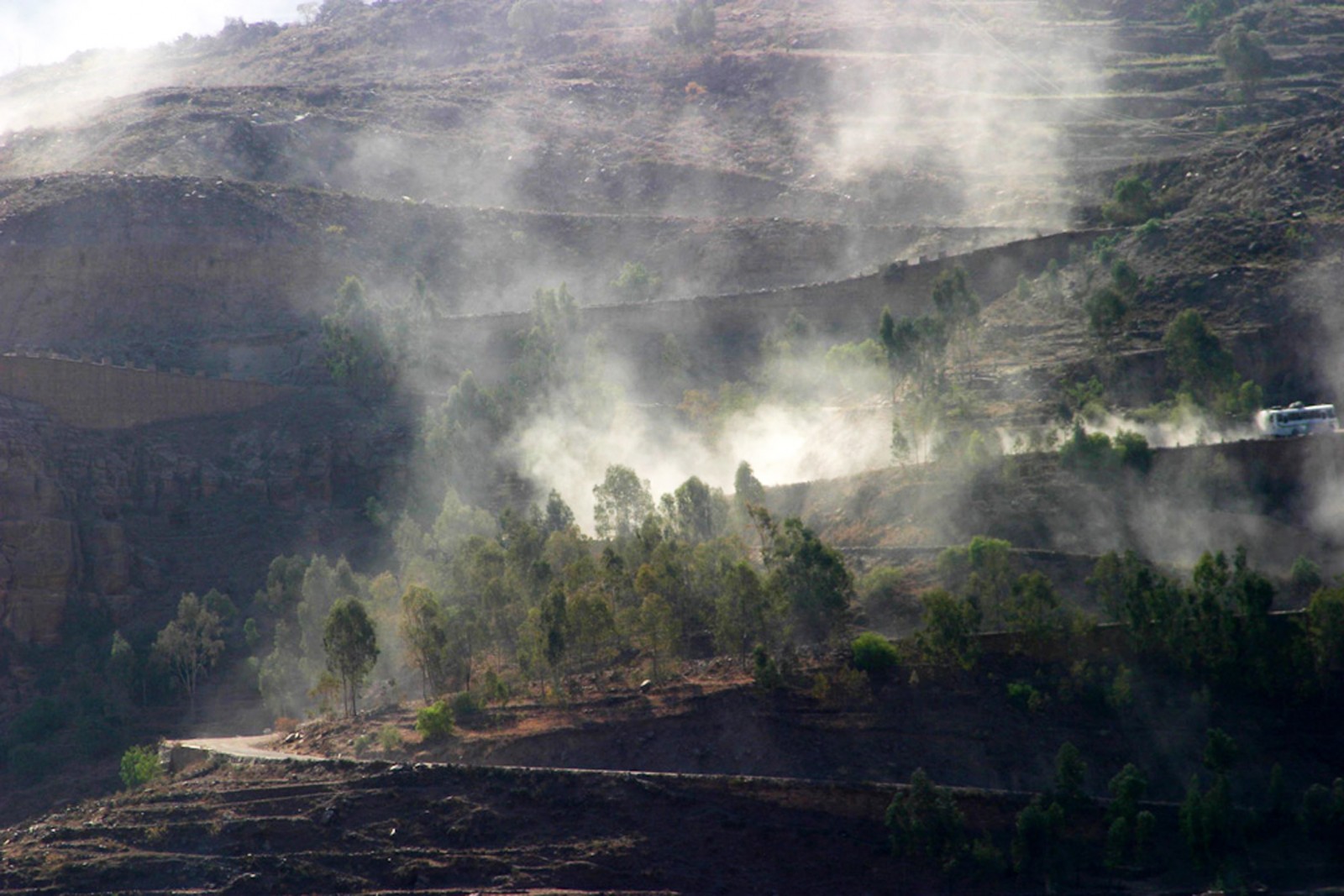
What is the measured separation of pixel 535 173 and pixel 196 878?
64984mm

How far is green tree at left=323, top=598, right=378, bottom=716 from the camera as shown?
4184 cm

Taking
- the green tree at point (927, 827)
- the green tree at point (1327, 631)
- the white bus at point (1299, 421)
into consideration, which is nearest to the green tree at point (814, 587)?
the green tree at point (927, 827)

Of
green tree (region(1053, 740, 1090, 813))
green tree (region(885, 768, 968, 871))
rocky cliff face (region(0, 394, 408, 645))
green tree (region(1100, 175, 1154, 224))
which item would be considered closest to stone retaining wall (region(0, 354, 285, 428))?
rocky cliff face (region(0, 394, 408, 645))

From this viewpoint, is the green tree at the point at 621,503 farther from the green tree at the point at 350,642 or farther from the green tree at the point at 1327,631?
the green tree at the point at 1327,631

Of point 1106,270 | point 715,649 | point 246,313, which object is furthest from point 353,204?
point 715,649

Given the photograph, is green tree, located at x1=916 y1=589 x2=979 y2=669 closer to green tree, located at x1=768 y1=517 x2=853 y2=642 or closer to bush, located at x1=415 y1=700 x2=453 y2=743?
green tree, located at x1=768 y1=517 x2=853 y2=642

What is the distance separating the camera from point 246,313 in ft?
233

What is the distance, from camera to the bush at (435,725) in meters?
37.8

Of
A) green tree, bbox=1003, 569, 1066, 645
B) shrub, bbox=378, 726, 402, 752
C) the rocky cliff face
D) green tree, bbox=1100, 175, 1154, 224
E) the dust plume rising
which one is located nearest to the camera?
shrub, bbox=378, 726, 402, 752

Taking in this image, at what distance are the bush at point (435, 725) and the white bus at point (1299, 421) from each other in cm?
2538

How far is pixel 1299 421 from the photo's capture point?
4538 centimetres

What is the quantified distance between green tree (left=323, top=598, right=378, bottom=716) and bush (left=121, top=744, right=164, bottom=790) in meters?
5.22

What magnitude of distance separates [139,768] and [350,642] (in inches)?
247

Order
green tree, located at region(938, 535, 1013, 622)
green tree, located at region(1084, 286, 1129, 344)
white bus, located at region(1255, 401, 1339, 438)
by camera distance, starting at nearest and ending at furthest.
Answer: green tree, located at region(938, 535, 1013, 622), white bus, located at region(1255, 401, 1339, 438), green tree, located at region(1084, 286, 1129, 344)
